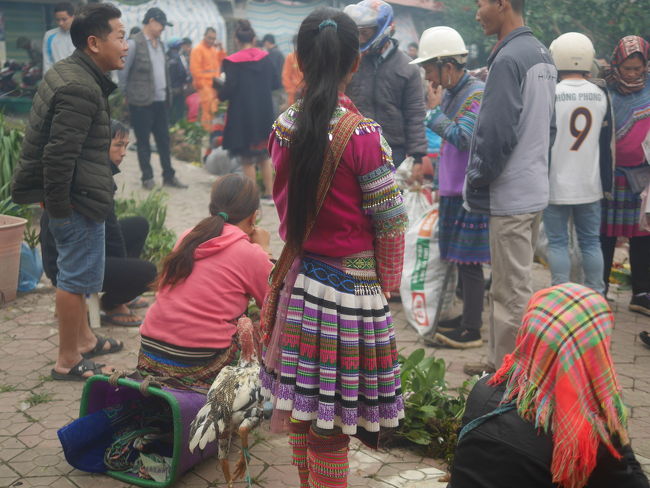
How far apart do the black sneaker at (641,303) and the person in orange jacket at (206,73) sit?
8.63 metres

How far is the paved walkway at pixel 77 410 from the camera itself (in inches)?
127

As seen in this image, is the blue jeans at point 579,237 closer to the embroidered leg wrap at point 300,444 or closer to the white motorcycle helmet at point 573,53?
the white motorcycle helmet at point 573,53

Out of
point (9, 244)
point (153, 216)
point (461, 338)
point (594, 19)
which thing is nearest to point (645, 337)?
point (461, 338)

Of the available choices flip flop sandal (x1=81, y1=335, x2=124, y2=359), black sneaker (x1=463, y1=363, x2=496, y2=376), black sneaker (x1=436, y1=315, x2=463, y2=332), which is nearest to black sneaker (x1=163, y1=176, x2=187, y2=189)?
flip flop sandal (x1=81, y1=335, x2=124, y2=359)

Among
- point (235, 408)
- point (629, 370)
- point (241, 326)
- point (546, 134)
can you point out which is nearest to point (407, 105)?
point (546, 134)

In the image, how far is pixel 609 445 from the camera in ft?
6.09

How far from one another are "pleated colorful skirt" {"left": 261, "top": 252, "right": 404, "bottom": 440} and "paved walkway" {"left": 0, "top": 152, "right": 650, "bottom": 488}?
77 cm

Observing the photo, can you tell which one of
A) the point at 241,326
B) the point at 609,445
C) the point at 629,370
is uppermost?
the point at 609,445

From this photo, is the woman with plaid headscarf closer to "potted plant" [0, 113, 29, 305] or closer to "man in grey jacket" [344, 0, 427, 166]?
"man in grey jacket" [344, 0, 427, 166]

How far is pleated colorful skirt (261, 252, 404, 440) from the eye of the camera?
Answer: 2.53 m

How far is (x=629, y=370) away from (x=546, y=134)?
1.68 meters

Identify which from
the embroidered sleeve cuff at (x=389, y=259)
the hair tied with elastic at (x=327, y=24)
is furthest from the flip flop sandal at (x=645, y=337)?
the hair tied with elastic at (x=327, y=24)

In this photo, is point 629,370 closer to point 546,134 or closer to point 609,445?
point 546,134

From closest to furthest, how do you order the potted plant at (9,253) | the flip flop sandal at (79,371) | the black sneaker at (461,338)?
the flip flop sandal at (79,371)
the black sneaker at (461,338)
the potted plant at (9,253)
